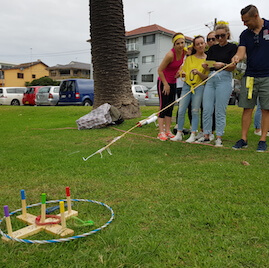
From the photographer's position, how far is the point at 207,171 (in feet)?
10.7

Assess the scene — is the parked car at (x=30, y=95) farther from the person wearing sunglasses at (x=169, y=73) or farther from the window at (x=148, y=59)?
the window at (x=148, y=59)

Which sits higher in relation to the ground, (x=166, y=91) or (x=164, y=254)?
(x=166, y=91)

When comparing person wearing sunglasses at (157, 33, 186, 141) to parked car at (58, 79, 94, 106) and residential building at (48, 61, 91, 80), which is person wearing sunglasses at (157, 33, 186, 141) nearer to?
parked car at (58, 79, 94, 106)

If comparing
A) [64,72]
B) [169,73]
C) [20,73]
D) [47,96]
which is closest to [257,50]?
[169,73]

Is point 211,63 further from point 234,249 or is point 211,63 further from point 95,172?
point 234,249

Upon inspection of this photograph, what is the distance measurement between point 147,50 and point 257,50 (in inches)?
1492

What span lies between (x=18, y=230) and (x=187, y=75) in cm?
389

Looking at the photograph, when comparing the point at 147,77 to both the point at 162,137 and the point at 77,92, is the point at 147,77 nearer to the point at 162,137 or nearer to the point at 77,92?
the point at 77,92

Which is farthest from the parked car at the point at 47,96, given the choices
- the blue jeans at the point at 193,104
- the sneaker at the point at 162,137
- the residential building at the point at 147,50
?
the residential building at the point at 147,50

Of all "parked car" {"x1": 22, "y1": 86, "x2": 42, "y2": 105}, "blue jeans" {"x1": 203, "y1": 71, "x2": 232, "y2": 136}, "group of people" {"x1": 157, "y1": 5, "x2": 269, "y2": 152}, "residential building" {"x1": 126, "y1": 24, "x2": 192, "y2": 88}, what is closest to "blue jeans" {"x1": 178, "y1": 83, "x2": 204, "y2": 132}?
"group of people" {"x1": 157, "y1": 5, "x2": 269, "y2": 152}

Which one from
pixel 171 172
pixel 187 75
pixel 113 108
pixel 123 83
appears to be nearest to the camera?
pixel 171 172

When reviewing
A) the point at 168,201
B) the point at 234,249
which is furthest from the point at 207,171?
the point at 234,249

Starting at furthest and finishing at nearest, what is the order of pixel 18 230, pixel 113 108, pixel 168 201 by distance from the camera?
pixel 113 108 → pixel 168 201 → pixel 18 230

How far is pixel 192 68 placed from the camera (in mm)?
5023
